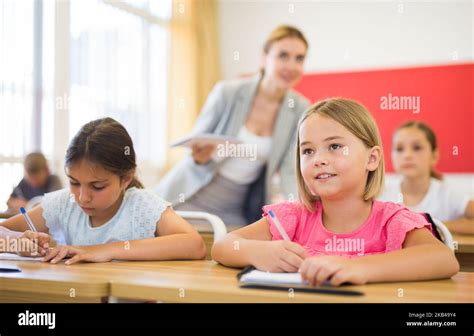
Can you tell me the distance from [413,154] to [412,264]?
Result: 2213 millimetres

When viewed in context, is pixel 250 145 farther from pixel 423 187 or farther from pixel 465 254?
pixel 465 254

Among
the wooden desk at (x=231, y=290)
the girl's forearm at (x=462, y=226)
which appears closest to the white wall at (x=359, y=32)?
the girl's forearm at (x=462, y=226)

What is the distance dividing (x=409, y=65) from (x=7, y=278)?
5432 millimetres

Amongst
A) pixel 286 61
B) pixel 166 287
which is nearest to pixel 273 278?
pixel 166 287

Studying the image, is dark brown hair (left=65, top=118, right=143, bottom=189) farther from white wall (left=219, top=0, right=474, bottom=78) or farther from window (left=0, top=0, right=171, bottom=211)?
white wall (left=219, top=0, right=474, bottom=78)

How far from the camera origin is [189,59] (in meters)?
6.60

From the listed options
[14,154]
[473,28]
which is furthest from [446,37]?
[14,154]

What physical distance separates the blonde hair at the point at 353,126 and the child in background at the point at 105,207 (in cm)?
32

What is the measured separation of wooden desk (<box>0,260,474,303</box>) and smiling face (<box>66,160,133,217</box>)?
406 mm

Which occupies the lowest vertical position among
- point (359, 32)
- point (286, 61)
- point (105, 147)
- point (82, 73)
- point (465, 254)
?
point (465, 254)

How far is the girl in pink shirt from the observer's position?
1.39 m

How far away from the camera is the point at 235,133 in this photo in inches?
134

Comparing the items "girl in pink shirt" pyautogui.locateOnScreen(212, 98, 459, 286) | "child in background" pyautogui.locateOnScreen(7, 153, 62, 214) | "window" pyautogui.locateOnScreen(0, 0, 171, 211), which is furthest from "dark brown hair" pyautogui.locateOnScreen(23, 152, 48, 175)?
"girl in pink shirt" pyautogui.locateOnScreen(212, 98, 459, 286)
